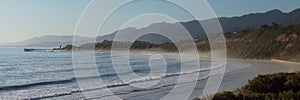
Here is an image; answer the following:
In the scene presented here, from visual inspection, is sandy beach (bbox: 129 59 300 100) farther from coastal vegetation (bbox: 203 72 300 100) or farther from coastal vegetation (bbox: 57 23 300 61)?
coastal vegetation (bbox: 57 23 300 61)

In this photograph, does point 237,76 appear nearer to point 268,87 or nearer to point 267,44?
point 268,87

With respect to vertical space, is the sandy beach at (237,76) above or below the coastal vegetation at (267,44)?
below

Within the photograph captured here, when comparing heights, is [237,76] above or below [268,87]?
above

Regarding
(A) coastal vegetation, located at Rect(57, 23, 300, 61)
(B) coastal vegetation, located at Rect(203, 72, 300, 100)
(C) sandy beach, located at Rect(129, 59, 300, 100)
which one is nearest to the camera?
(B) coastal vegetation, located at Rect(203, 72, 300, 100)

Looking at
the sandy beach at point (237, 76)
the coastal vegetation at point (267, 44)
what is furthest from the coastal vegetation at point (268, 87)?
the coastal vegetation at point (267, 44)

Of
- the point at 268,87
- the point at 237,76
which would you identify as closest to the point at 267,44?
the point at 237,76

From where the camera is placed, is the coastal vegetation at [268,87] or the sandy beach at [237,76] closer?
the coastal vegetation at [268,87]

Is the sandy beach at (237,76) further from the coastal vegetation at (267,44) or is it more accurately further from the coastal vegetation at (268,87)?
the coastal vegetation at (267,44)

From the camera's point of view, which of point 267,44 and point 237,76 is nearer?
point 237,76

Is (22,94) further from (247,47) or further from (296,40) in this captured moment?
(247,47)

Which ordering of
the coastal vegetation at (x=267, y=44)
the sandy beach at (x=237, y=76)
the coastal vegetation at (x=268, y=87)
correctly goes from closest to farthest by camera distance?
the coastal vegetation at (x=268, y=87) < the sandy beach at (x=237, y=76) < the coastal vegetation at (x=267, y=44)

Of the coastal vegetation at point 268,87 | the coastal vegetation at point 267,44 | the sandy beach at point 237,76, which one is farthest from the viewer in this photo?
the coastal vegetation at point 267,44

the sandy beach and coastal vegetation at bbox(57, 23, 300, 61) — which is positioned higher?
coastal vegetation at bbox(57, 23, 300, 61)

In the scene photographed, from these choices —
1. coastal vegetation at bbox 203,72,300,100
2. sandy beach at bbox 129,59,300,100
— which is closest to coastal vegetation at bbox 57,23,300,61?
sandy beach at bbox 129,59,300,100
